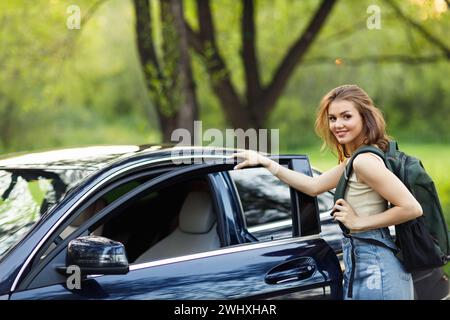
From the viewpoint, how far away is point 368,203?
335cm

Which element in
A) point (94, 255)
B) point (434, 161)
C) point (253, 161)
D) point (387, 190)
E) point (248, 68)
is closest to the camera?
point (94, 255)

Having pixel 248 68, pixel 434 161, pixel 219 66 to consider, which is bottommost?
pixel 434 161

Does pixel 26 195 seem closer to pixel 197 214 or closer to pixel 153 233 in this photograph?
pixel 197 214

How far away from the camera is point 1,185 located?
357 cm

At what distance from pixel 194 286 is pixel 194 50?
8551 mm

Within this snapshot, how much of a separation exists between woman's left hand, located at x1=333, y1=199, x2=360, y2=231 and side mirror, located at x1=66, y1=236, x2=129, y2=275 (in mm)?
1039

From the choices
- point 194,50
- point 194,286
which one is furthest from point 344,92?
point 194,50

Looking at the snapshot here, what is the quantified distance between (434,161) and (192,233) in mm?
22166

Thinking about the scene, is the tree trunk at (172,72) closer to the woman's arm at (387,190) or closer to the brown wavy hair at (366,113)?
the brown wavy hair at (366,113)

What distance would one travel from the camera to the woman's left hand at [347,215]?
333cm

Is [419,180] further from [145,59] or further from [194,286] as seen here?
[145,59]

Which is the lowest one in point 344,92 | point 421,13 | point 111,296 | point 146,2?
point 111,296

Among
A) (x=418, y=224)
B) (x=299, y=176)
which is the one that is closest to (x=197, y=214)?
(x=299, y=176)

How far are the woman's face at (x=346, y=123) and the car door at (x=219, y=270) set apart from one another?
0.49 meters
